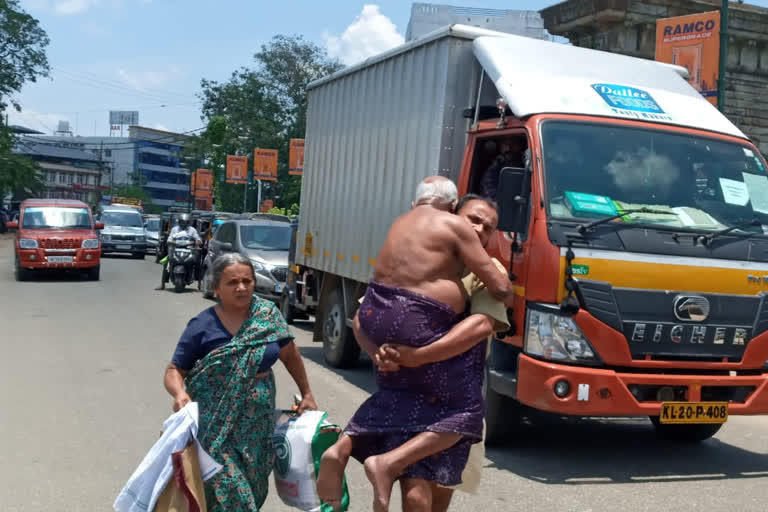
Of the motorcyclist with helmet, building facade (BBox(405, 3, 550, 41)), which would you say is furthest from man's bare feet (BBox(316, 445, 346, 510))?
building facade (BBox(405, 3, 550, 41))

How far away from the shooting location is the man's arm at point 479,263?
141 inches

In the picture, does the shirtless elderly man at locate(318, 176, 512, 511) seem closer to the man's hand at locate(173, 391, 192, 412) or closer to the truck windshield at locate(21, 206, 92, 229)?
the man's hand at locate(173, 391, 192, 412)

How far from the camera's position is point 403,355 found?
3555 millimetres

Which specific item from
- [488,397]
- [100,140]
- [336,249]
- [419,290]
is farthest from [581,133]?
[100,140]

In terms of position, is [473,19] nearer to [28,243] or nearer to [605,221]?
[28,243]

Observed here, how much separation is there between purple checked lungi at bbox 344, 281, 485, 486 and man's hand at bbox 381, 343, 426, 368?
25 mm

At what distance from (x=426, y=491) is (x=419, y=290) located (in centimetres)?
79

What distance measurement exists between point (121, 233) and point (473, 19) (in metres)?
16.2

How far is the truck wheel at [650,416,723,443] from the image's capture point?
286 inches

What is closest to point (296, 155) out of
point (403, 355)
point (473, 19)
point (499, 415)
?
point (473, 19)

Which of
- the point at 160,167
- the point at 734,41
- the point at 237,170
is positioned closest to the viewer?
the point at 734,41

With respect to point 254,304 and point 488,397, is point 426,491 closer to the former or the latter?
point 254,304

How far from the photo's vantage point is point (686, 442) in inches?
293

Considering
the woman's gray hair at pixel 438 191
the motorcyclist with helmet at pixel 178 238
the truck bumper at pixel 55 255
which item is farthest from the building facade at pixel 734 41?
the woman's gray hair at pixel 438 191
